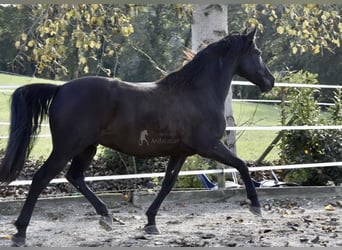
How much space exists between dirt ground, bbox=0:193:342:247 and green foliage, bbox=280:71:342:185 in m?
1.17

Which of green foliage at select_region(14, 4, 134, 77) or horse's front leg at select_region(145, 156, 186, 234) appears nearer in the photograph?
horse's front leg at select_region(145, 156, 186, 234)

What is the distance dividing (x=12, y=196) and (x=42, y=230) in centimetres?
218

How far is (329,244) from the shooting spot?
4.34m

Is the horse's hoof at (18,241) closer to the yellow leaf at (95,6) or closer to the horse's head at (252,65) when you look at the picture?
the horse's head at (252,65)

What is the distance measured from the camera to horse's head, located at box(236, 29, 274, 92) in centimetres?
540

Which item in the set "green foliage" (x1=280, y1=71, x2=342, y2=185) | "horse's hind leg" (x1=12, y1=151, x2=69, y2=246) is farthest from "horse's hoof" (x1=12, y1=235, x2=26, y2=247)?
"green foliage" (x1=280, y1=71, x2=342, y2=185)

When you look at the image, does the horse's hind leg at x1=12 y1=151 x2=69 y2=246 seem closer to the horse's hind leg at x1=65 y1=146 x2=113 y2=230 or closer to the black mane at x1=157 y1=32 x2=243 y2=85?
the horse's hind leg at x1=65 y1=146 x2=113 y2=230

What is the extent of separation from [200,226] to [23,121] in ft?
6.25

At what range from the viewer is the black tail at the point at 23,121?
4.54 meters

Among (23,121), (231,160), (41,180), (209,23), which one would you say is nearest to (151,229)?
(231,160)

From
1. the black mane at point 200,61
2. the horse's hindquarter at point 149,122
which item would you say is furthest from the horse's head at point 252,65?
the horse's hindquarter at point 149,122

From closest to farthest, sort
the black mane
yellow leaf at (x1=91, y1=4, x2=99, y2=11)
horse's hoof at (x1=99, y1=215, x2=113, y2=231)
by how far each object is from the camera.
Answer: horse's hoof at (x1=99, y1=215, x2=113, y2=231) → the black mane → yellow leaf at (x1=91, y1=4, x2=99, y2=11)

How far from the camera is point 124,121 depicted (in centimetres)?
466

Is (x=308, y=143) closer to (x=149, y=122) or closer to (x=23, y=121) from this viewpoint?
(x=149, y=122)
